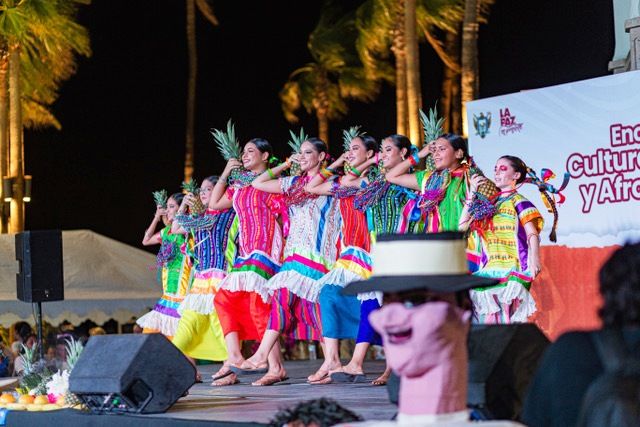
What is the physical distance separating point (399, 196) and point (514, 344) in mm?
3451

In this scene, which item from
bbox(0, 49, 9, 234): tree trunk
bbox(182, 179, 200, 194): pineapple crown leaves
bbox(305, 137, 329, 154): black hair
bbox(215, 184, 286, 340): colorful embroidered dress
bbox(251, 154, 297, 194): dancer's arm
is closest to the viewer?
bbox(305, 137, 329, 154): black hair

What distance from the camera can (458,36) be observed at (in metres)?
26.2

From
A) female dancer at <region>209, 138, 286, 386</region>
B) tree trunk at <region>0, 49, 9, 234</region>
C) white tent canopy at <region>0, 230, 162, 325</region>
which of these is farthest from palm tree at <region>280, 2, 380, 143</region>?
female dancer at <region>209, 138, 286, 386</region>

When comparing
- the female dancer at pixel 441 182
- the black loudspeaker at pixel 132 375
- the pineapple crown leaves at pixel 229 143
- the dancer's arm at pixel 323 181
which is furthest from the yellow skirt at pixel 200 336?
the black loudspeaker at pixel 132 375

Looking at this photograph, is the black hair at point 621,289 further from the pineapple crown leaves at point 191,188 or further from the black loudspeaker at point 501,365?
the pineapple crown leaves at point 191,188

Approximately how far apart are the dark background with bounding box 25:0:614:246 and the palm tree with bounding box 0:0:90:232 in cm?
375

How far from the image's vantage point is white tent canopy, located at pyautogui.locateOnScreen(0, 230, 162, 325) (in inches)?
635

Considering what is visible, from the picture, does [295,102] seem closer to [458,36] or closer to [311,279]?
[458,36]

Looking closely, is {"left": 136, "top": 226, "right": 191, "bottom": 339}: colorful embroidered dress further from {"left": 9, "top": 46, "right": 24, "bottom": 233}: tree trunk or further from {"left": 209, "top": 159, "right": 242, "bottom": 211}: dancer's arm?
{"left": 9, "top": 46, "right": 24, "bottom": 233}: tree trunk

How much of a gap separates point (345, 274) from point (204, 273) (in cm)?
156

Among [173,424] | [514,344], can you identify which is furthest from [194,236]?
[514,344]

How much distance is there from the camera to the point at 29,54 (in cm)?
2267

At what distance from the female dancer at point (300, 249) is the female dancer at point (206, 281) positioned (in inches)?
31.0

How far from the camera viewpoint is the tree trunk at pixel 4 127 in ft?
69.0
